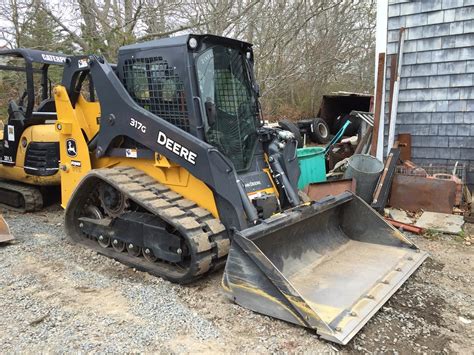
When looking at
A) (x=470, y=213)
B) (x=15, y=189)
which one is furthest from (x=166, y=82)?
(x=470, y=213)

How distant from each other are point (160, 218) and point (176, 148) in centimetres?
65

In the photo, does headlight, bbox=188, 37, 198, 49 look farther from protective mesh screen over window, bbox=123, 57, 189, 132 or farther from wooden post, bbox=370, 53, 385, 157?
wooden post, bbox=370, 53, 385, 157

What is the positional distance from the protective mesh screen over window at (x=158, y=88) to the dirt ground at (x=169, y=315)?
5.01 feet

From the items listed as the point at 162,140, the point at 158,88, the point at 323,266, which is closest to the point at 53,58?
the point at 158,88

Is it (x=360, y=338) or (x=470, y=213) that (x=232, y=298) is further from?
(x=470, y=213)

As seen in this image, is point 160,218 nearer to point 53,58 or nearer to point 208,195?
point 208,195

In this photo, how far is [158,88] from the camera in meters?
4.21

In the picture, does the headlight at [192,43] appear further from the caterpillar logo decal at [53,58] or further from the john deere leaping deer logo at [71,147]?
the caterpillar logo decal at [53,58]

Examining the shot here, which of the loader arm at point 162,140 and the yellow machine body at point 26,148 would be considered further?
the yellow machine body at point 26,148

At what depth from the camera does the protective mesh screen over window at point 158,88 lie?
4055 millimetres

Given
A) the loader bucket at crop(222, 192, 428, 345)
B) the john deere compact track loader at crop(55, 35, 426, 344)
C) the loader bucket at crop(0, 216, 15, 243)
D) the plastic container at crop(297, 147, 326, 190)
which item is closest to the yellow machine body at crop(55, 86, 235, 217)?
the john deere compact track loader at crop(55, 35, 426, 344)

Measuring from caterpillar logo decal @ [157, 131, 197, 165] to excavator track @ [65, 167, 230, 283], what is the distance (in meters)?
0.42

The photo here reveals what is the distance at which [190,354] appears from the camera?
2.84 meters

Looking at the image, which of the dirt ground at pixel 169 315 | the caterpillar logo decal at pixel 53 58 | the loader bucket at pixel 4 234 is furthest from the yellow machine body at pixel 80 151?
the caterpillar logo decal at pixel 53 58
